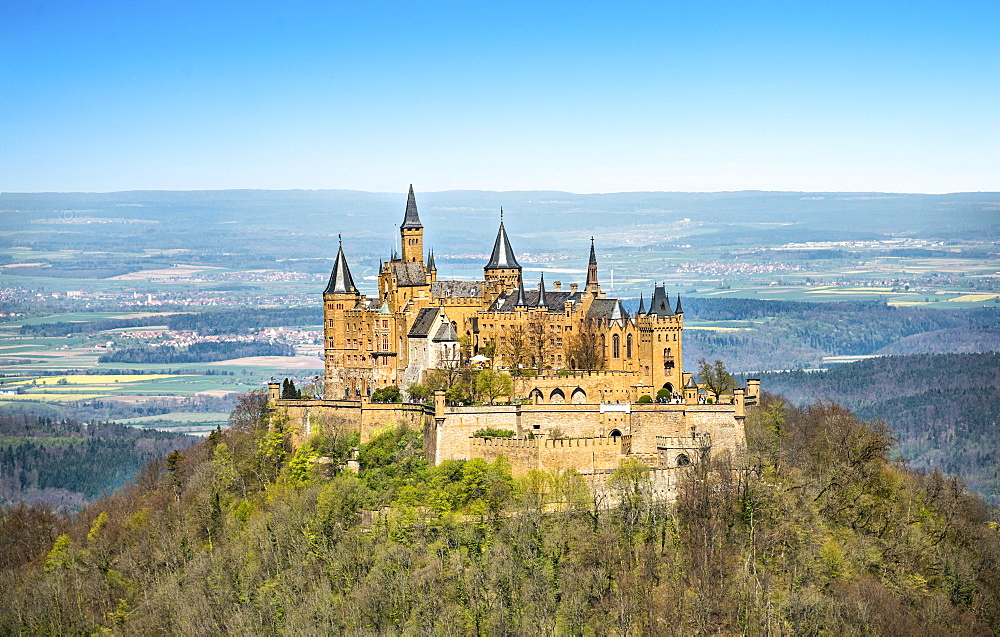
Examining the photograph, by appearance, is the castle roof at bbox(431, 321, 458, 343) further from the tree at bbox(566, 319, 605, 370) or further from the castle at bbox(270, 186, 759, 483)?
the tree at bbox(566, 319, 605, 370)

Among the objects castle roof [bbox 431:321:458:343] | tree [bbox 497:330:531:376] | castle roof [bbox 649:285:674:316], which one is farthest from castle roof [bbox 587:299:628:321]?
castle roof [bbox 431:321:458:343]

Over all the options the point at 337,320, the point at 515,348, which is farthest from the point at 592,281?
the point at 337,320

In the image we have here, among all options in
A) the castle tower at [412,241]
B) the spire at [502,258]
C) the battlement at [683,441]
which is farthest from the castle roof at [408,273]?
the battlement at [683,441]

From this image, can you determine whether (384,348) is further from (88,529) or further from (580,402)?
(88,529)

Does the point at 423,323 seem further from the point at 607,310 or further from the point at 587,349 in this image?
the point at 607,310

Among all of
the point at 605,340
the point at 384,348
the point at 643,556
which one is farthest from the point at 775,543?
the point at 384,348

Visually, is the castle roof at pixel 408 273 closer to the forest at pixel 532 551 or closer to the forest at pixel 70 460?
the forest at pixel 532 551
